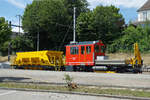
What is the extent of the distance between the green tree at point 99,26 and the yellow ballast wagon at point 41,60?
18581mm

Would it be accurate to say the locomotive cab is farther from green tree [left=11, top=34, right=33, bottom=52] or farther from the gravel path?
green tree [left=11, top=34, right=33, bottom=52]

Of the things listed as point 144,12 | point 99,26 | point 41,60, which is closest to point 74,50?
point 41,60

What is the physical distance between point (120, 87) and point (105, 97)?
275 centimetres

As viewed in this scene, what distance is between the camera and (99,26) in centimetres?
4531

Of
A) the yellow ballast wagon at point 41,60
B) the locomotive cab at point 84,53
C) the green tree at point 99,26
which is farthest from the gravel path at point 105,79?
the green tree at point 99,26

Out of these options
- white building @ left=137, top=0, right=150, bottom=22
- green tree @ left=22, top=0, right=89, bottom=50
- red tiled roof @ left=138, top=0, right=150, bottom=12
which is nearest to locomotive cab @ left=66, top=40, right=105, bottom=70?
green tree @ left=22, top=0, right=89, bottom=50

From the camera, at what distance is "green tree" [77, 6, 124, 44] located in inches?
1781

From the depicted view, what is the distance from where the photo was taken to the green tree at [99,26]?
45.2 m

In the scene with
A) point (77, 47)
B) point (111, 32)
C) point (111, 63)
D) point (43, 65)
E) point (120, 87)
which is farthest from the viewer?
point (111, 32)

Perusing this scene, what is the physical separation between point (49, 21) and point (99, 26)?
11.6 m

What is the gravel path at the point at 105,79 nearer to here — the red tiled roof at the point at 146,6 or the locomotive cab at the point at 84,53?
the locomotive cab at the point at 84,53

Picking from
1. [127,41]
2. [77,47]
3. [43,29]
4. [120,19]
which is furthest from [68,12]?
[77,47]

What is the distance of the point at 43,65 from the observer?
26812 millimetres

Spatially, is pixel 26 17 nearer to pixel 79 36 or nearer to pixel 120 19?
pixel 79 36
